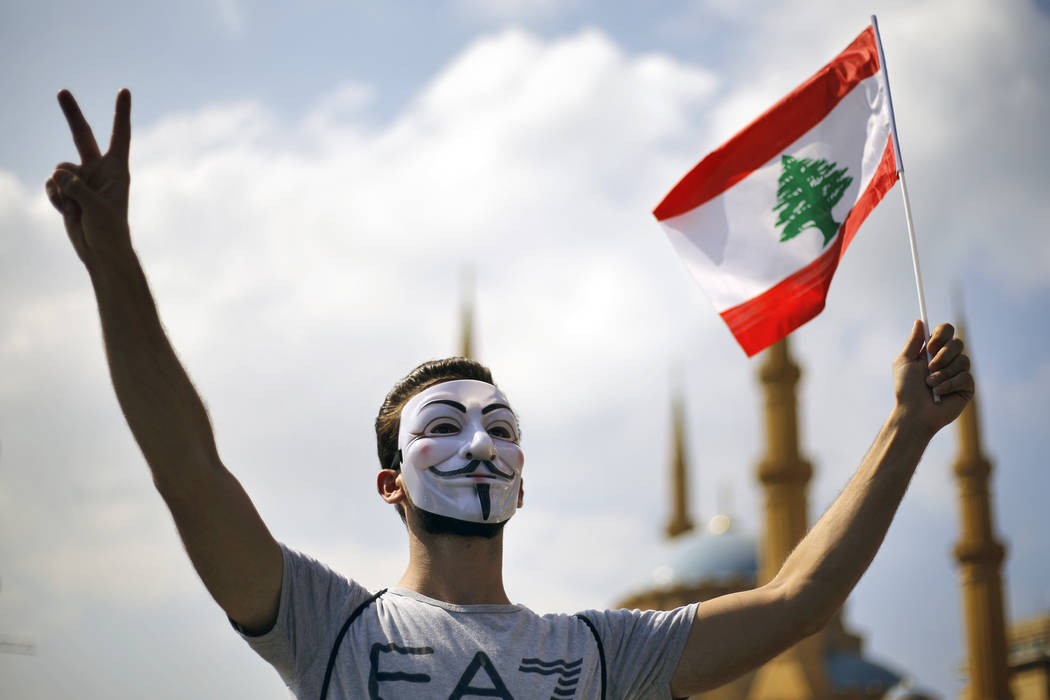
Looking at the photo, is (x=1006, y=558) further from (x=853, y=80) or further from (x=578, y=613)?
(x=578, y=613)

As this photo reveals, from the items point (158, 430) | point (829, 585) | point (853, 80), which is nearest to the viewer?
point (158, 430)

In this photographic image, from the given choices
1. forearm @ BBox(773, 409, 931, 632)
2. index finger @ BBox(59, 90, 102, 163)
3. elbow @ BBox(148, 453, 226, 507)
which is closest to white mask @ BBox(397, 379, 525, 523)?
elbow @ BBox(148, 453, 226, 507)

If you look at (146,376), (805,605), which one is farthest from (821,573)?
(146,376)

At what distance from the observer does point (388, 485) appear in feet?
9.36

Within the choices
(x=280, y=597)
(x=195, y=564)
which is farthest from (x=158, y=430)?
(x=280, y=597)

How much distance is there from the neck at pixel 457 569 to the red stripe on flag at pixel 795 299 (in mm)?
1670

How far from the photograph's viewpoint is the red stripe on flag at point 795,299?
4.11 meters

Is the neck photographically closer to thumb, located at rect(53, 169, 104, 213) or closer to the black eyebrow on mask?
the black eyebrow on mask

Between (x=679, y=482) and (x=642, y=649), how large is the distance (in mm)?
39278

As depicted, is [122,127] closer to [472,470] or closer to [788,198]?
[472,470]

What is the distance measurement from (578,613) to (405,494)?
47 cm

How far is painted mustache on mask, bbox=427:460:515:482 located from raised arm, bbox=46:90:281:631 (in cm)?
47

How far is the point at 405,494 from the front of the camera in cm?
279

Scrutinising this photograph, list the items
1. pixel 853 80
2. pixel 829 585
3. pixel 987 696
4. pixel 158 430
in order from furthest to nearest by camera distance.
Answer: pixel 987 696 < pixel 853 80 < pixel 829 585 < pixel 158 430
